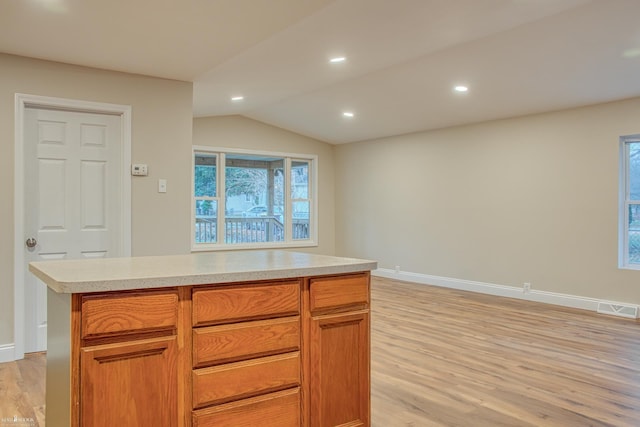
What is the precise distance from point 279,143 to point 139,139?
4.03m

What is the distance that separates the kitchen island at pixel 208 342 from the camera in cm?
154

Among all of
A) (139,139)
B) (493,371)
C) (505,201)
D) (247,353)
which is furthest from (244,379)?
(505,201)

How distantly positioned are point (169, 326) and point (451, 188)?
5599mm

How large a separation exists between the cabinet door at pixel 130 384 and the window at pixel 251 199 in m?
5.46

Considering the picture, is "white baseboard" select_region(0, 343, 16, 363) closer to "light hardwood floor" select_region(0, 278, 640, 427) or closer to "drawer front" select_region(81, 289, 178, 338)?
"light hardwood floor" select_region(0, 278, 640, 427)

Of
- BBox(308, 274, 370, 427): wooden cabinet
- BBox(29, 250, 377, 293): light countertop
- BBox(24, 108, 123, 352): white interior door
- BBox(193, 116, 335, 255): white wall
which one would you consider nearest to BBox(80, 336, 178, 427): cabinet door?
BBox(29, 250, 377, 293): light countertop

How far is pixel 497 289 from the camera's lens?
6.01 meters

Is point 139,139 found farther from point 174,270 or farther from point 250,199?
point 250,199

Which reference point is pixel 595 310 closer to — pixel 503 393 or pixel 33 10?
pixel 503 393

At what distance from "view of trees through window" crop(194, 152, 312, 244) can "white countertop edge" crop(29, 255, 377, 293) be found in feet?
17.3

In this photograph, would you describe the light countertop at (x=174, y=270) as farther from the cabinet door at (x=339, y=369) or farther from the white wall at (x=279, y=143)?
the white wall at (x=279, y=143)

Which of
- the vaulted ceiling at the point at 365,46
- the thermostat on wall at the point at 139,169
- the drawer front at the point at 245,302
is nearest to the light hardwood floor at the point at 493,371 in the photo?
the drawer front at the point at 245,302

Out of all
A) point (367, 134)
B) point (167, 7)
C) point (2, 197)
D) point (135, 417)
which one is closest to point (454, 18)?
point (167, 7)

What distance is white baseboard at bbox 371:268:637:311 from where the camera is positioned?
17.0ft
